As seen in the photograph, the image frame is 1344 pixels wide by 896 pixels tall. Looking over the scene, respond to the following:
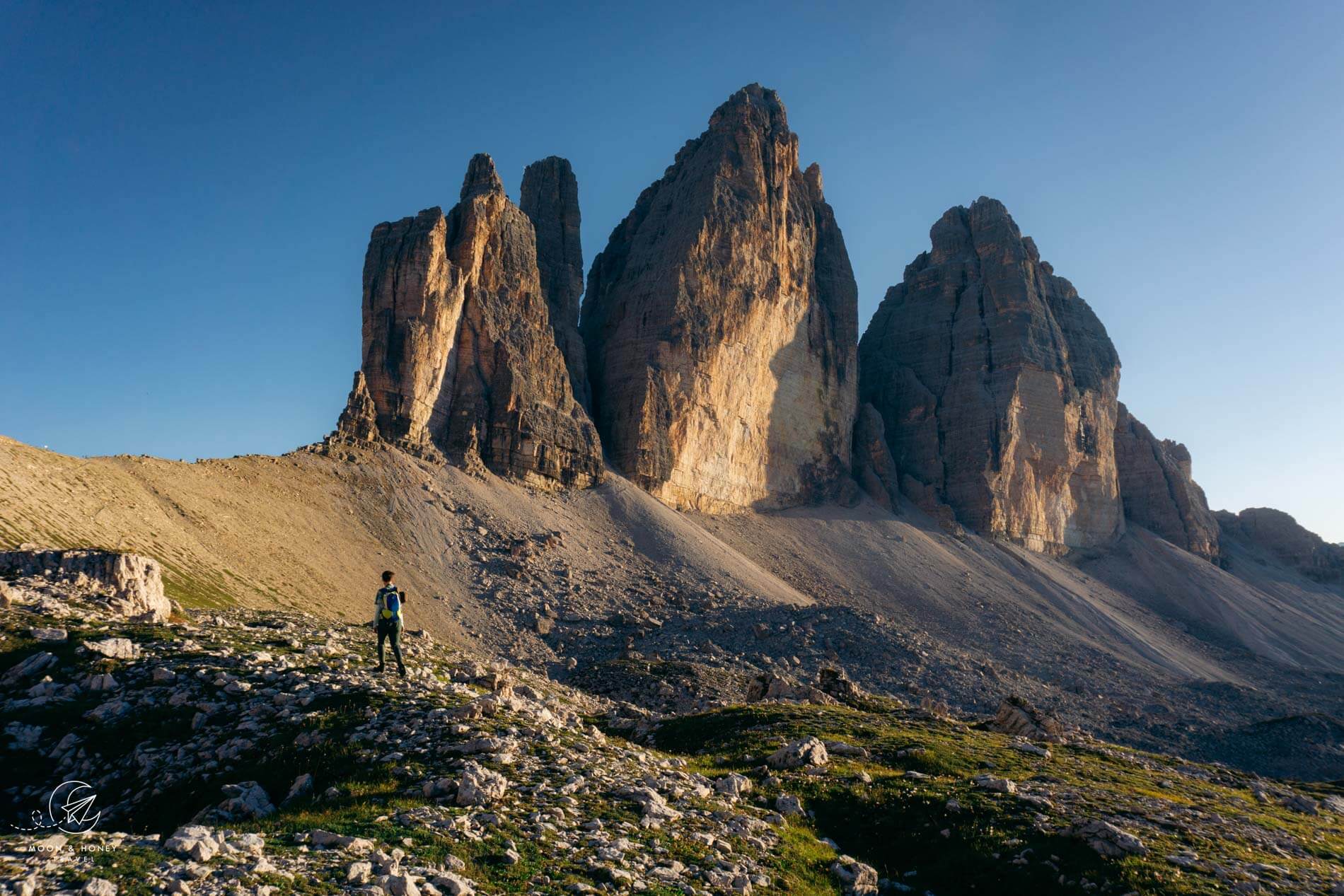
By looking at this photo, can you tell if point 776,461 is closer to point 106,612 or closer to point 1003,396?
point 1003,396

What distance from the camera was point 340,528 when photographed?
53469 millimetres

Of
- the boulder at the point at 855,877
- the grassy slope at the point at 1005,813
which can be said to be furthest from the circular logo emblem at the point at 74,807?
the grassy slope at the point at 1005,813

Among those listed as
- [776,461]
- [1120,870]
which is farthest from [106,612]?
[776,461]

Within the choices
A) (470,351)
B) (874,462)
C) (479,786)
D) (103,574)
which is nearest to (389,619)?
(479,786)

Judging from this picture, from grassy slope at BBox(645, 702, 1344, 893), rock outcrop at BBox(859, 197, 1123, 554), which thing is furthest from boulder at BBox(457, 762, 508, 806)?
rock outcrop at BBox(859, 197, 1123, 554)

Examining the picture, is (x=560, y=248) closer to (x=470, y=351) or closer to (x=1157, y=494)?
(x=470, y=351)

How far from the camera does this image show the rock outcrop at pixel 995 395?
108000 millimetres

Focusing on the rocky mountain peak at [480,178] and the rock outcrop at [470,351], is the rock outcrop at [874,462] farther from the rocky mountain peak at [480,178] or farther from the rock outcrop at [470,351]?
the rocky mountain peak at [480,178]

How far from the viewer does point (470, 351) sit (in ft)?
235

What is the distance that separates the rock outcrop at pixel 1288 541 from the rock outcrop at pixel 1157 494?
50.5ft

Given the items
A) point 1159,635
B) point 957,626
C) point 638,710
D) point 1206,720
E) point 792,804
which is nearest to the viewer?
point 792,804

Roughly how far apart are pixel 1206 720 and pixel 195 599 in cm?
6299

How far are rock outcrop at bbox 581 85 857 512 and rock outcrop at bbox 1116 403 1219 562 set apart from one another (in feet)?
187

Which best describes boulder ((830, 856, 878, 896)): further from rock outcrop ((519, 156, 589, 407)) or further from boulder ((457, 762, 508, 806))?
rock outcrop ((519, 156, 589, 407))
